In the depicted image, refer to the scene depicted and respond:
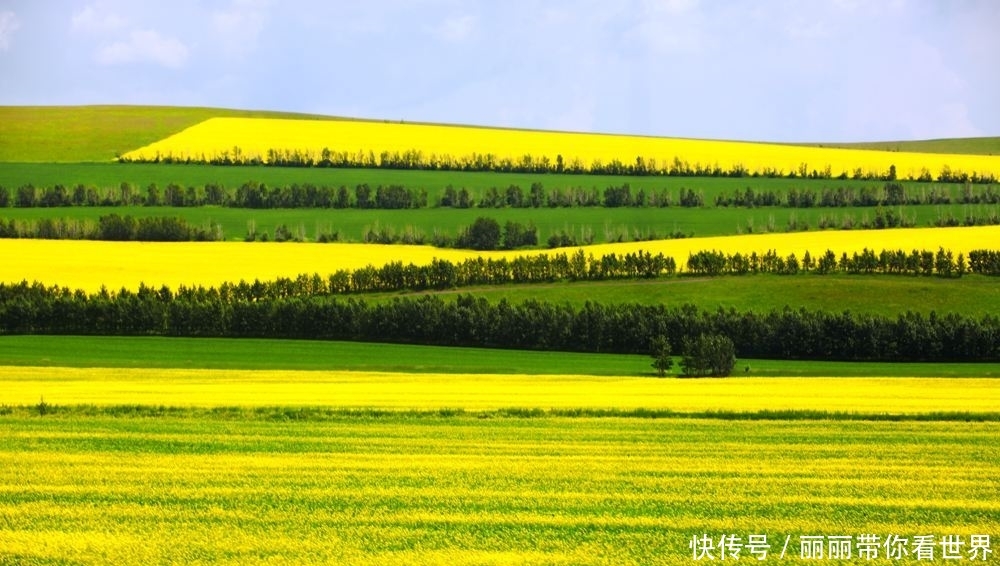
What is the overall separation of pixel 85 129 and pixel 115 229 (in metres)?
50.7

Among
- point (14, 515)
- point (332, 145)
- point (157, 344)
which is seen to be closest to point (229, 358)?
point (157, 344)

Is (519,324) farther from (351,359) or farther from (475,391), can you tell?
(475,391)

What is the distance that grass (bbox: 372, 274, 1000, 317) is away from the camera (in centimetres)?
8481

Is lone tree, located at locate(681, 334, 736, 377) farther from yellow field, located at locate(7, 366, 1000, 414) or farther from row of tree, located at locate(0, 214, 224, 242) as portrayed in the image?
row of tree, located at locate(0, 214, 224, 242)

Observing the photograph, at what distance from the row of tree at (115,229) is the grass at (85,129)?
31256mm

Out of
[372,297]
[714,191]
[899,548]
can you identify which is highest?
[714,191]

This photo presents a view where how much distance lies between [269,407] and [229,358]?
25129mm

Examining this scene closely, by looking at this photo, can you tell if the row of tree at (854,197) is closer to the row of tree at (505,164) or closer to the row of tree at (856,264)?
the row of tree at (505,164)

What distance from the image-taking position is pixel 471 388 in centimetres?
5100

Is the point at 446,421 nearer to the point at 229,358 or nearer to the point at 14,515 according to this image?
the point at 14,515

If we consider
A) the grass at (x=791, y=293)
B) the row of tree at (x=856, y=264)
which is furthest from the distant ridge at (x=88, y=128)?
the row of tree at (x=856, y=264)

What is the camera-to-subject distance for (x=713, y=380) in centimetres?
5788

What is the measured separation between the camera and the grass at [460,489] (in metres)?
21.4

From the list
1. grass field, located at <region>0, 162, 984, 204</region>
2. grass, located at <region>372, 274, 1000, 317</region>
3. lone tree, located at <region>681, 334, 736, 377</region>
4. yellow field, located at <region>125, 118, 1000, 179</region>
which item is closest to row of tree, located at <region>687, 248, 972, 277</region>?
grass, located at <region>372, 274, 1000, 317</region>
